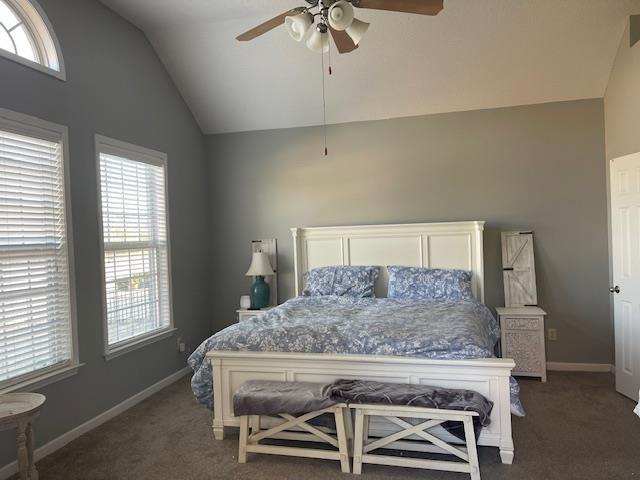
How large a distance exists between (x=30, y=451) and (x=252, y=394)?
1181mm

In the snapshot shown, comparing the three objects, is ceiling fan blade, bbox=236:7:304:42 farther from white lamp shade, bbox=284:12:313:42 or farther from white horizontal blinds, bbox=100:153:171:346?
white horizontal blinds, bbox=100:153:171:346

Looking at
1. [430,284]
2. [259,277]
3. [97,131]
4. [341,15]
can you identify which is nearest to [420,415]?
[430,284]

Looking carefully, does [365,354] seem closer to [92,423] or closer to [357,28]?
[357,28]

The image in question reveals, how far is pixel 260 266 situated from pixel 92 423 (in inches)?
81.7

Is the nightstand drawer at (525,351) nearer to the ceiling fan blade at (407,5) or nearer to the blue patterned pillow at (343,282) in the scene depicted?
the blue patterned pillow at (343,282)

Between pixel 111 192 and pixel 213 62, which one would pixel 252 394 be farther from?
pixel 213 62

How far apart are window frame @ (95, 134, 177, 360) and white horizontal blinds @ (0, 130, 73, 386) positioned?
13.9 inches

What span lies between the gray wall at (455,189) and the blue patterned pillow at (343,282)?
551 mm

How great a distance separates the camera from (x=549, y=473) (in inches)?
97.0

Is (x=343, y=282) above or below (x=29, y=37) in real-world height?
below

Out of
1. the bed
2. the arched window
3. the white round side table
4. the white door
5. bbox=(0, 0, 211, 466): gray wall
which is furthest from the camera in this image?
the white door

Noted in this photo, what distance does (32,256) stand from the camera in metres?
2.86

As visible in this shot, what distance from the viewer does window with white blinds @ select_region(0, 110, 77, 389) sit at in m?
2.68

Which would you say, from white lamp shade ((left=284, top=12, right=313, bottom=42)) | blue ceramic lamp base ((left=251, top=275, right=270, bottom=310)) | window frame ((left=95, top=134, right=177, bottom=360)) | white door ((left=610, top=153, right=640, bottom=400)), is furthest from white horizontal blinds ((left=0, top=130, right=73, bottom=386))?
white door ((left=610, top=153, right=640, bottom=400))
